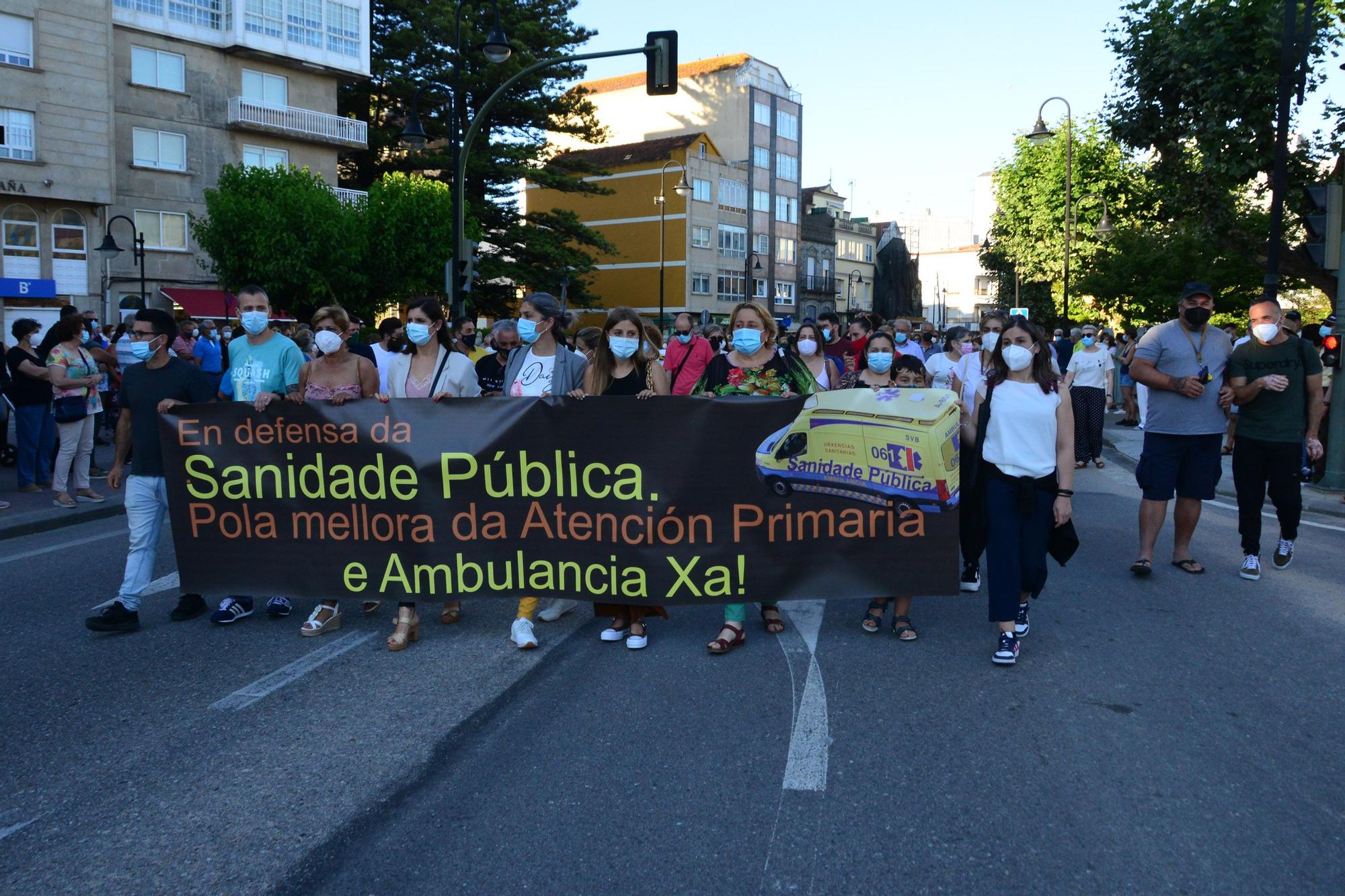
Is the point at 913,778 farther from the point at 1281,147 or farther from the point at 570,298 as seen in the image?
the point at 570,298

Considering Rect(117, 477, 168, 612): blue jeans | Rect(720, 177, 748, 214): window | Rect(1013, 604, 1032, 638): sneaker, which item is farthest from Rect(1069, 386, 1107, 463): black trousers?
Rect(720, 177, 748, 214): window

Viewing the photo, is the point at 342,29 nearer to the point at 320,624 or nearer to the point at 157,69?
the point at 157,69

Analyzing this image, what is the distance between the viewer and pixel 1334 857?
3.48m

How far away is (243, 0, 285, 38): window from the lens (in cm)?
3731

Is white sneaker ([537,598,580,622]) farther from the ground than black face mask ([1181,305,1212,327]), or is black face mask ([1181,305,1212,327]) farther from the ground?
black face mask ([1181,305,1212,327])

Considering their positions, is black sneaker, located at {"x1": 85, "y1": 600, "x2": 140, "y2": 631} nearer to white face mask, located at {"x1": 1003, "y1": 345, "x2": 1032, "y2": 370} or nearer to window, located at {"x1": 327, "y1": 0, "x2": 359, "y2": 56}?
white face mask, located at {"x1": 1003, "y1": 345, "x2": 1032, "y2": 370}

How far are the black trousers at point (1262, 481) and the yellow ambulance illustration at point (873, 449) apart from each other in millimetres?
3280

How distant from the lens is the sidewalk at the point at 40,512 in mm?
9914

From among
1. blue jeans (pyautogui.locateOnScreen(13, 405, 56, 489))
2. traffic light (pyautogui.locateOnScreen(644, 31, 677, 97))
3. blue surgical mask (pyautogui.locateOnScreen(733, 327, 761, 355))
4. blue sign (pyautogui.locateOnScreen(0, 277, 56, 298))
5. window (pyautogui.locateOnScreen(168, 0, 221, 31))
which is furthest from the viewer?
window (pyautogui.locateOnScreen(168, 0, 221, 31))

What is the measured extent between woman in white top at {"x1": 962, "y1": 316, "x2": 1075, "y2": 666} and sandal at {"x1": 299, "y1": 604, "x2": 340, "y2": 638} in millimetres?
3660

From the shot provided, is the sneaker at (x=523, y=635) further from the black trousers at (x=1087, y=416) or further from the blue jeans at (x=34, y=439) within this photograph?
the black trousers at (x=1087, y=416)

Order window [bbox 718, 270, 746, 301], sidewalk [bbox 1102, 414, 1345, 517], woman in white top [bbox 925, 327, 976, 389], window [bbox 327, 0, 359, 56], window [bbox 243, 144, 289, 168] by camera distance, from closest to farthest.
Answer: woman in white top [bbox 925, 327, 976, 389], sidewalk [bbox 1102, 414, 1345, 517], window [bbox 243, 144, 289, 168], window [bbox 327, 0, 359, 56], window [bbox 718, 270, 746, 301]

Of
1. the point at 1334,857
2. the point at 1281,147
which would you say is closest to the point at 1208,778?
the point at 1334,857

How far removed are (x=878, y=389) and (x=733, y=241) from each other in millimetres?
66151
